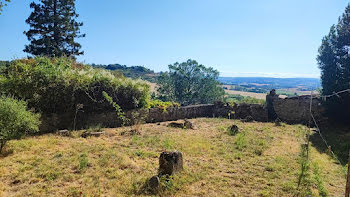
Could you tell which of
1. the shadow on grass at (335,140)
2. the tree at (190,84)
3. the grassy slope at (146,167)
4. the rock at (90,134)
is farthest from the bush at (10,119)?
the tree at (190,84)

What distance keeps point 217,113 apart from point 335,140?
627cm

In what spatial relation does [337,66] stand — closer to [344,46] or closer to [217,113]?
[344,46]

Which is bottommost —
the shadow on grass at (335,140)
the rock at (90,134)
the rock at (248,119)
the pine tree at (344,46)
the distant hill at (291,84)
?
the shadow on grass at (335,140)

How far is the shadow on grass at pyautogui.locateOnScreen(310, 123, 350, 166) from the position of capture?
6922mm

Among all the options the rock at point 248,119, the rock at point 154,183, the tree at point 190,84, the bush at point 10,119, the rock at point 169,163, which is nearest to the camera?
the rock at point 154,183

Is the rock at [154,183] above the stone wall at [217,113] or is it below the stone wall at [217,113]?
below

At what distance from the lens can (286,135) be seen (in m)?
8.99

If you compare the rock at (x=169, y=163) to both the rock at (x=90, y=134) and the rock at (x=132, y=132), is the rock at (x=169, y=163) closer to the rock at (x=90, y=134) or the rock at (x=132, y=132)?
the rock at (x=132, y=132)

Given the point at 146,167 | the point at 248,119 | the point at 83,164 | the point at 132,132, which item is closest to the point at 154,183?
the point at 146,167

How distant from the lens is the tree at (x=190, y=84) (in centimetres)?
2294

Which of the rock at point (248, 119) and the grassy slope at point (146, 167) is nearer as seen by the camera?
the grassy slope at point (146, 167)

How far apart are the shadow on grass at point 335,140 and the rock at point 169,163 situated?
5015mm

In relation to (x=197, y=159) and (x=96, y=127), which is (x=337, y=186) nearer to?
(x=197, y=159)

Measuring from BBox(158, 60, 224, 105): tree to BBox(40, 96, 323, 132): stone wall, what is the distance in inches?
373
